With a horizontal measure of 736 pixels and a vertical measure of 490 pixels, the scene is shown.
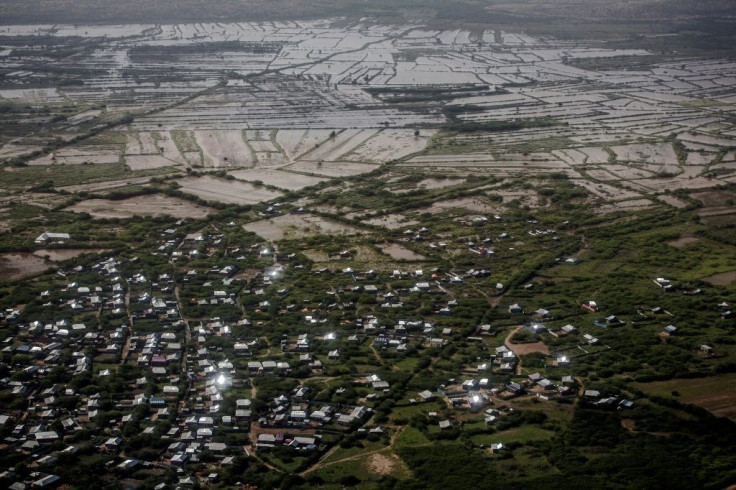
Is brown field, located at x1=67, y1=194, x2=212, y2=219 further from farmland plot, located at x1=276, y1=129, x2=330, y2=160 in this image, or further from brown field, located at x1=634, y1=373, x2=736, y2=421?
brown field, located at x1=634, y1=373, x2=736, y2=421

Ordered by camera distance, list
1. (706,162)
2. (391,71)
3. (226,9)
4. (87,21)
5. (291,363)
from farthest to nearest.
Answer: (226,9)
(87,21)
(391,71)
(706,162)
(291,363)

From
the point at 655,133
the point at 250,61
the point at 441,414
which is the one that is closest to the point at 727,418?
the point at 441,414

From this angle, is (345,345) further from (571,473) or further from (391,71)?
(391,71)

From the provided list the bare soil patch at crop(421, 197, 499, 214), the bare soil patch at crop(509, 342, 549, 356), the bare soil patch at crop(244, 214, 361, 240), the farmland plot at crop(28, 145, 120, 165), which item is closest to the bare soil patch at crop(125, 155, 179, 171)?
the farmland plot at crop(28, 145, 120, 165)

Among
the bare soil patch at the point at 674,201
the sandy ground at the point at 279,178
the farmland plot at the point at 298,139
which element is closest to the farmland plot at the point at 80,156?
the sandy ground at the point at 279,178

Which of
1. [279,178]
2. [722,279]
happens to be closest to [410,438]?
[722,279]
